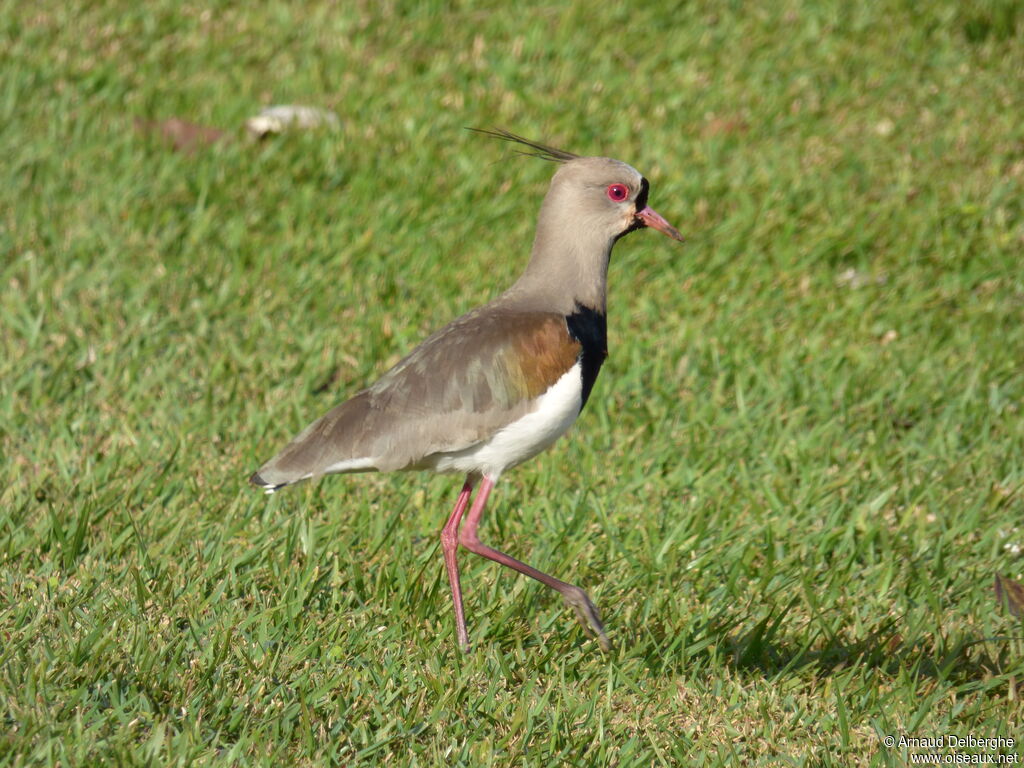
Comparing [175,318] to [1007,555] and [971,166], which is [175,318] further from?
[971,166]

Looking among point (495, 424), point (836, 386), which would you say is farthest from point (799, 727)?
point (836, 386)

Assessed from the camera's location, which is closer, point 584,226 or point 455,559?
point 455,559

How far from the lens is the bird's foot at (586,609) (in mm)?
4016

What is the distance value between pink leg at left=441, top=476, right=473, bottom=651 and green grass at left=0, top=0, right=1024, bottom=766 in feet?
0.25

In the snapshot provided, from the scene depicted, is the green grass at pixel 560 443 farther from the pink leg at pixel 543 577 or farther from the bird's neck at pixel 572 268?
the bird's neck at pixel 572 268

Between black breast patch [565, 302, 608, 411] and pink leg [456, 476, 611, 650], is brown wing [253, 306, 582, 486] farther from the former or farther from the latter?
pink leg [456, 476, 611, 650]

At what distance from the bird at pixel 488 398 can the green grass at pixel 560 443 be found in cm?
45

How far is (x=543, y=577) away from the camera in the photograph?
13.4 feet

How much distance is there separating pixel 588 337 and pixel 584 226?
15.8 inches

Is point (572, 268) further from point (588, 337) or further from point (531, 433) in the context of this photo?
point (531, 433)

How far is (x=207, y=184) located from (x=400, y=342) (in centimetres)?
165

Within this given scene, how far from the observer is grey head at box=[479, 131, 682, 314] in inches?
169

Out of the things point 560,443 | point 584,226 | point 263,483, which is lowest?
point 560,443

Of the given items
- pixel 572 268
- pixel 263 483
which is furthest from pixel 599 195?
pixel 263 483
